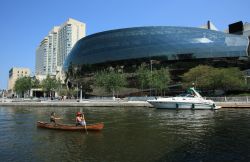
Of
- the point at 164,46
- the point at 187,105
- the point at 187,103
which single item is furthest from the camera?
the point at 164,46

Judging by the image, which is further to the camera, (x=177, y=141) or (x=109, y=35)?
(x=109, y=35)

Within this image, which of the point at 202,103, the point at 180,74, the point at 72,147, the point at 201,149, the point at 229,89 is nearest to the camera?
the point at 201,149

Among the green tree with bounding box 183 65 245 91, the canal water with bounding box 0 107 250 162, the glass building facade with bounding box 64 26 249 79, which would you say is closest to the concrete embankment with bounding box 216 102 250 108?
the green tree with bounding box 183 65 245 91

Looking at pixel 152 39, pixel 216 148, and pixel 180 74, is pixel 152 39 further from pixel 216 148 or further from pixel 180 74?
pixel 216 148

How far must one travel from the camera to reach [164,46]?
11881cm

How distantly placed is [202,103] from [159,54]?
56032 millimetres

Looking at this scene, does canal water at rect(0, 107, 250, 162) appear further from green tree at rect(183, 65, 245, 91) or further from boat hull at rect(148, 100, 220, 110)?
green tree at rect(183, 65, 245, 91)

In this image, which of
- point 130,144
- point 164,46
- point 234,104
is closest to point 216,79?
point 234,104

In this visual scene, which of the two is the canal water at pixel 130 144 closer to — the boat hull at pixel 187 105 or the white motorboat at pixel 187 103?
the boat hull at pixel 187 105

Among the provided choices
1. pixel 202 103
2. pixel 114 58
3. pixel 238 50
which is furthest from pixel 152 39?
pixel 202 103

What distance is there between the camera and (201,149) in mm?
23172

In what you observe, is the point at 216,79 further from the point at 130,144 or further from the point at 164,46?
the point at 130,144

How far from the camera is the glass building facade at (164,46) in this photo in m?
116

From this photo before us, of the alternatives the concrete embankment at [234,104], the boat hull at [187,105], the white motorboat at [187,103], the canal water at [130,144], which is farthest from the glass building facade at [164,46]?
the canal water at [130,144]
